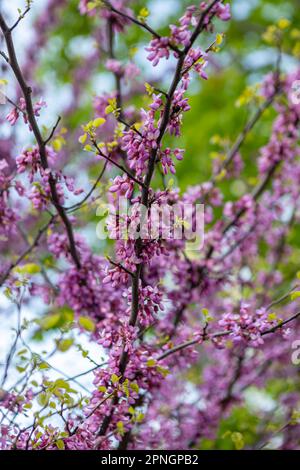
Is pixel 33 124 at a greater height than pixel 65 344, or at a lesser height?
greater

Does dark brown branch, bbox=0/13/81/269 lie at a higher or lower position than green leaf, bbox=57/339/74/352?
higher

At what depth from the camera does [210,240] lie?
4535mm

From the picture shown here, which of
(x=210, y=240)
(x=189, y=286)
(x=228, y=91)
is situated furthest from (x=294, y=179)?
(x=228, y=91)

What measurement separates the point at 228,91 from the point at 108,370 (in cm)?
741

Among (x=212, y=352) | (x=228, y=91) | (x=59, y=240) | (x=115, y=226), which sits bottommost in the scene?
(x=115, y=226)

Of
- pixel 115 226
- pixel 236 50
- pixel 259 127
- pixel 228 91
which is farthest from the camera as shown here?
pixel 236 50

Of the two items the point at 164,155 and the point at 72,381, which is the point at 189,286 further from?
the point at 164,155

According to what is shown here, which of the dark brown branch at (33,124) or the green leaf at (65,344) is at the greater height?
the dark brown branch at (33,124)

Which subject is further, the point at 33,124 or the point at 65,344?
the point at 65,344

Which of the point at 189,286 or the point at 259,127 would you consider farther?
the point at 259,127

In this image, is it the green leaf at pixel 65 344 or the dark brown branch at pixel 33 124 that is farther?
the green leaf at pixel 65 344

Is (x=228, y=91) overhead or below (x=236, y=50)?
below

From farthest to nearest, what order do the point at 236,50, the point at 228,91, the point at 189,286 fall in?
1. the point at 236,50
2. the point at 228,91
3. the point at 189,286

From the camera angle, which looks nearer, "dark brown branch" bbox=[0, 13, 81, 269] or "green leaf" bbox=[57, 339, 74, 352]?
"dark brown branch" bbox=[0, 13, 81, 269]
